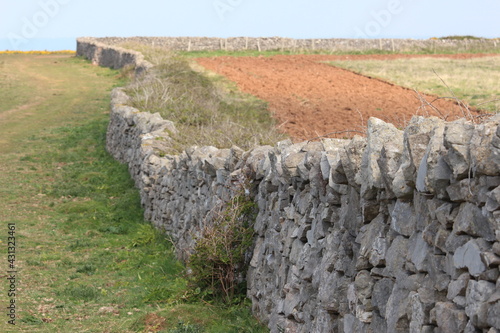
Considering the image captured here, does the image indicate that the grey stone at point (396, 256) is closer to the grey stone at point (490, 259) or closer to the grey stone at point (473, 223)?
the grey stone at point (473, 223)

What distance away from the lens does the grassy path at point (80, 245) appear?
823 cm

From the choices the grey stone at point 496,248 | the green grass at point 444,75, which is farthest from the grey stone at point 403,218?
the green grass at point 444,75

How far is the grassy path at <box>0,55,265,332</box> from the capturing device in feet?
27.0

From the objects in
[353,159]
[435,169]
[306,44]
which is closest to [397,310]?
[435,169]

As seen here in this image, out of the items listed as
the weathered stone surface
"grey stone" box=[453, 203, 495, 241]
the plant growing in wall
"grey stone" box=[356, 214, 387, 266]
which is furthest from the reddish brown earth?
"grey stone" box=[453, 203, 495, 241]

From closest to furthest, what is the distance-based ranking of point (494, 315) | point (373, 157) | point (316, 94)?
point (494, 315) → point (373, 157) → point (316, 94)

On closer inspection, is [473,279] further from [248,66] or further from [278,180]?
[248,66]

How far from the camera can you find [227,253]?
8477mm

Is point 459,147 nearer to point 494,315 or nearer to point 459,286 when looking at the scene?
point 459,286

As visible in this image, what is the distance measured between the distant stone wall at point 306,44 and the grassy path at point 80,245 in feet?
84.7

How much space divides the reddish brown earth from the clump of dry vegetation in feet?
2.21

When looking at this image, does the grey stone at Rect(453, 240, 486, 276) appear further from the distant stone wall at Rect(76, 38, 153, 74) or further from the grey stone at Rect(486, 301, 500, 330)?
the distant stone wall at Rect(76, 38, 153, 74)

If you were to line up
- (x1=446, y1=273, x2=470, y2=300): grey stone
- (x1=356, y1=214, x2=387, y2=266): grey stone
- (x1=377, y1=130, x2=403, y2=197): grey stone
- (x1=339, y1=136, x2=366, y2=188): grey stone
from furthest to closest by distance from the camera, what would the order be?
(x1=339, y1=136, x2=366, y2=188): grey stone < (x1=356, y1=214, x2=387, y2=266): grey stone < (x1=377, y1=130, x2=403, y2=197): grey stone < (x1=446, y1=273, x2=470, y2=300): grey stone

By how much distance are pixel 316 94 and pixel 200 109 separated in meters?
9.69
